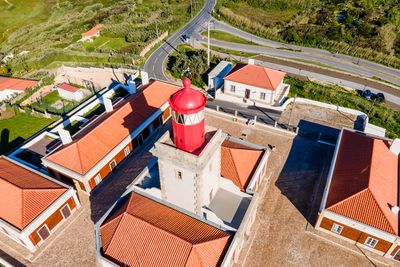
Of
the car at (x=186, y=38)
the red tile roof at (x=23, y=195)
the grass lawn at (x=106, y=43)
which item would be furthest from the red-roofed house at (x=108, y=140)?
the grass lawn at (x=106, y=43)

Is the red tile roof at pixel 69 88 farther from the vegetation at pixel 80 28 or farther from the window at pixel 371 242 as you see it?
the window at pixel 371 242

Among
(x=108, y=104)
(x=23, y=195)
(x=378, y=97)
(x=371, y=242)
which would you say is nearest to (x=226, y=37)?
(x=378, y=97)

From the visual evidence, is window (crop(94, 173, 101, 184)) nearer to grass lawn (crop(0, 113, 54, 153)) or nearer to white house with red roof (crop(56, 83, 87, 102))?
grass lawn (crop(0, 113, 54, 153))

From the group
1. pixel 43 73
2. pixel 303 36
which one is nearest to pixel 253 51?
pixel 303 36

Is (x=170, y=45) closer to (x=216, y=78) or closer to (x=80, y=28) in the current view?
(x=216, y=78)

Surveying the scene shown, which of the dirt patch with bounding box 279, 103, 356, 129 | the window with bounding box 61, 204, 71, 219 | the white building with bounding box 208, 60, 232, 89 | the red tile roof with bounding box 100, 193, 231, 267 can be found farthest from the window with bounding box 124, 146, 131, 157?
the dirt patch with bounding box 279, 103, 356, 129

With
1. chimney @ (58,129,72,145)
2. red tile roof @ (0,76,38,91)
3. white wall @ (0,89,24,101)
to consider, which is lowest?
white wall @ (0,89,24,101)
